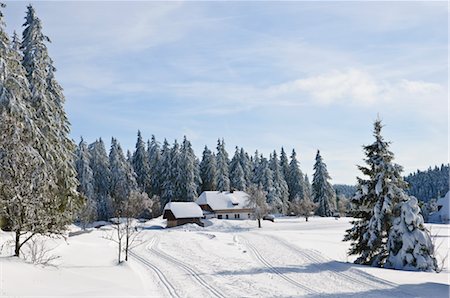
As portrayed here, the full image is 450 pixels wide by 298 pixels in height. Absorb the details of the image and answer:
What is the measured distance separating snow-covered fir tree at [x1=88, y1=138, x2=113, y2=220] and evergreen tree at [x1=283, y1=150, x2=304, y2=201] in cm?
4431

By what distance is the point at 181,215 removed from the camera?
223ft

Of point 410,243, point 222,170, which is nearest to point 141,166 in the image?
point 222,170

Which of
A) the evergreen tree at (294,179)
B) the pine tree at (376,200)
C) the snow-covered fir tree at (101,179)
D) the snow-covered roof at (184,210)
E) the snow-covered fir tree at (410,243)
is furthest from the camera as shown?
the evergreen tree at (294,179)

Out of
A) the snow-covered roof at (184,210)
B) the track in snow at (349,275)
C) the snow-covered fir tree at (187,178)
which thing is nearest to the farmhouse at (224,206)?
the snow-covered fir tree at (187,178)

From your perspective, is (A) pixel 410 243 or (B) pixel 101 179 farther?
(B) pixel 101 179

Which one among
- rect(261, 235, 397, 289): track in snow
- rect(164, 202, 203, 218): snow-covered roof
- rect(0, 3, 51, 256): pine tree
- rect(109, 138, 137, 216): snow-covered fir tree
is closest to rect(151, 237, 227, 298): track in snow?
rect(261, 235, 397, 289): track in snow

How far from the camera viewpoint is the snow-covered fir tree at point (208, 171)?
9475 cm

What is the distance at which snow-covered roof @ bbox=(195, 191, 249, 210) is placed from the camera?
A: 77875 mm

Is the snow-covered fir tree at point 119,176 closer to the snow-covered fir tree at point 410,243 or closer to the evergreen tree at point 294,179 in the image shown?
the evergreen tree at point 294,179

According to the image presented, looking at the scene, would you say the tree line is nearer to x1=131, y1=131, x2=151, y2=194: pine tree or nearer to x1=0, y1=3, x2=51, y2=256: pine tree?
x1=131, y1=131, x2=151, y2=194: pine tree

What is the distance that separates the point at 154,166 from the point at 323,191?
38725 mm

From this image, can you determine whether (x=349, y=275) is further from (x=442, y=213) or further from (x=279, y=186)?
(x=442, y=213)

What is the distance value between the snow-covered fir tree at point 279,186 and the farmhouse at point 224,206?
12088mm

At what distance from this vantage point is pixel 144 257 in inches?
1129
